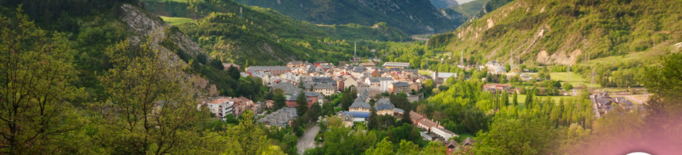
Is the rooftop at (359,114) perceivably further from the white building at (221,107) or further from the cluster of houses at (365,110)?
the white building at (221,107)

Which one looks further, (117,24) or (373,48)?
(373,48)

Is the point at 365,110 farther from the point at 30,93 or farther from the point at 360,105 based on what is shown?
the point at 30,93

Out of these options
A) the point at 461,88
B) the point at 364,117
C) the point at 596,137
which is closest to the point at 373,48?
the point at 461,88

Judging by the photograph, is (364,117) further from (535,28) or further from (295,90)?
(535,28)

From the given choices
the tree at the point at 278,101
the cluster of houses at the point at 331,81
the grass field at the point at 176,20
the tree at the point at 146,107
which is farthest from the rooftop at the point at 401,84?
the grass field at the point at 176,20

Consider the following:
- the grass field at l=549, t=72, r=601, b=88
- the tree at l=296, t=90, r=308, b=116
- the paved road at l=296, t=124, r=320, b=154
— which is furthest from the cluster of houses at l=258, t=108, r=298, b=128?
the grass field at l=549, t=72, r=601, b=88

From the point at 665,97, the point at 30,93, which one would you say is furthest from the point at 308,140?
the point at 30,93
